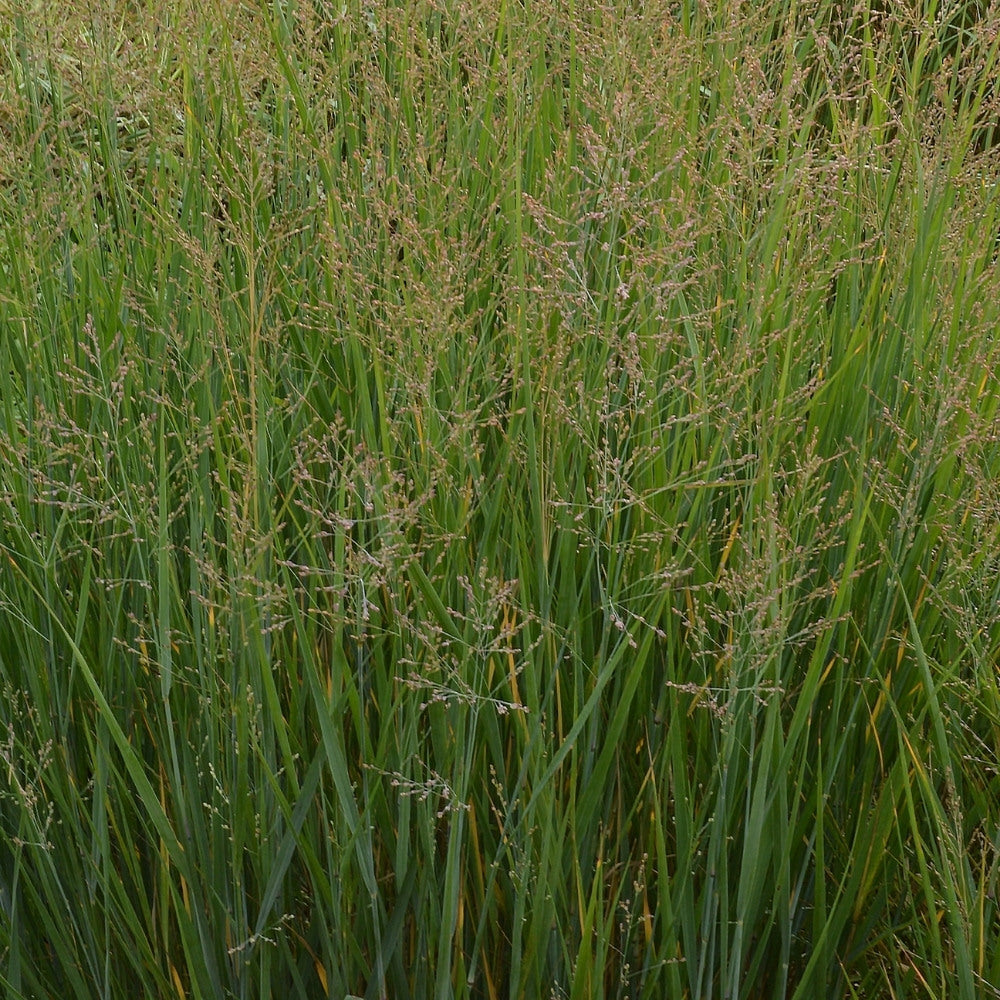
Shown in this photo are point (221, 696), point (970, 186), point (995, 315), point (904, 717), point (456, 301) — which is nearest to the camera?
point (456, 301)

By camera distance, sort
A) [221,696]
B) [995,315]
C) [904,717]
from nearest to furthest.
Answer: [221,696] → [904,717] → [995,315]

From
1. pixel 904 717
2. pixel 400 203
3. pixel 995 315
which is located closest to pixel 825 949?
pixel 904 717

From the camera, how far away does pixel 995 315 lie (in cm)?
182

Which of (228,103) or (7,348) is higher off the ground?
(228,103)

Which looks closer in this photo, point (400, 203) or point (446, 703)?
point (446, 703)

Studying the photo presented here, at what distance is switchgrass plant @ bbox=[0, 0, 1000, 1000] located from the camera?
1.37m

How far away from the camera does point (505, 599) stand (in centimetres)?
143

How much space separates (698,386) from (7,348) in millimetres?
1025

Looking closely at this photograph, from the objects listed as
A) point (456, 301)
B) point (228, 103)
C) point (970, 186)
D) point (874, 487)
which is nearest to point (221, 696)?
point (456, 301)

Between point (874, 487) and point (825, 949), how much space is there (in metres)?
0.57

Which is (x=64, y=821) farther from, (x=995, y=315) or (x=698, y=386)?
(x=995, y=315)

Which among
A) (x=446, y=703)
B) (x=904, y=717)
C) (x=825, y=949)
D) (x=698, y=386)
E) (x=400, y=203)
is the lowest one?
(x=825, y=949)

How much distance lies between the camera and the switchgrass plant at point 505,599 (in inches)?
53.9

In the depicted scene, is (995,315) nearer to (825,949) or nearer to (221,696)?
(825,949)
